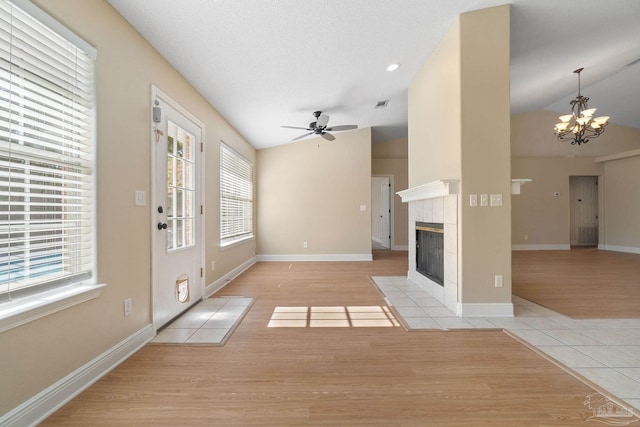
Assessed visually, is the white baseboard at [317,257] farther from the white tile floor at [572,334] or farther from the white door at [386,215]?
the white tile floor at [572,334]

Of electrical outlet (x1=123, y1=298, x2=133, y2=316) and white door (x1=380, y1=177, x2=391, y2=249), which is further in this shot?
white door (x1=380, y1=177, x2=391, y2=249)

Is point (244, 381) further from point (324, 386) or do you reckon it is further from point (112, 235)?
point (112, 235)

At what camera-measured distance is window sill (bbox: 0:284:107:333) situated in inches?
49.9

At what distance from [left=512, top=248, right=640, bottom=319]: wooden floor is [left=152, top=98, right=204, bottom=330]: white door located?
4.05 m

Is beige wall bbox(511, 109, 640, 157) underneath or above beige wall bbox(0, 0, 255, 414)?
above

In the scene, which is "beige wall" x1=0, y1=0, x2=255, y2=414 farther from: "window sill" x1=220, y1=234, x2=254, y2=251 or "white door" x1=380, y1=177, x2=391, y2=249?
"white door" x1=380, y1=177, x2=391, y2=249

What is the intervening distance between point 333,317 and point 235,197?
3.06m

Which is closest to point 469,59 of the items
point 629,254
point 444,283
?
point 444,283

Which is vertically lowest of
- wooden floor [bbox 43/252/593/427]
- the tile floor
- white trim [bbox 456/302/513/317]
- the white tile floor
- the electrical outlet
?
wooden floor [bbox 43/252/593/427]

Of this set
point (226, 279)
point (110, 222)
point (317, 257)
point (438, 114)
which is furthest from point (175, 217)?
point (317, 257)

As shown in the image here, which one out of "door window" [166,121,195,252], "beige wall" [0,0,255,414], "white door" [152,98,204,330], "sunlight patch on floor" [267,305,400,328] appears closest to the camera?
"beige wall" [0,0,255,414]

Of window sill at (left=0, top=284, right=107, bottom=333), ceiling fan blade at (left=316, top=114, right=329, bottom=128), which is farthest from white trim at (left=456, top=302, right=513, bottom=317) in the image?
ceiling fan blade at (left=316, top=114, right=329, bottom=128)

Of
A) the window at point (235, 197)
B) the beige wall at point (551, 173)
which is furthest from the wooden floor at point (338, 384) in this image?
the beige wall at point (551, 173)

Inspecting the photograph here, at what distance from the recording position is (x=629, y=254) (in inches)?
267
